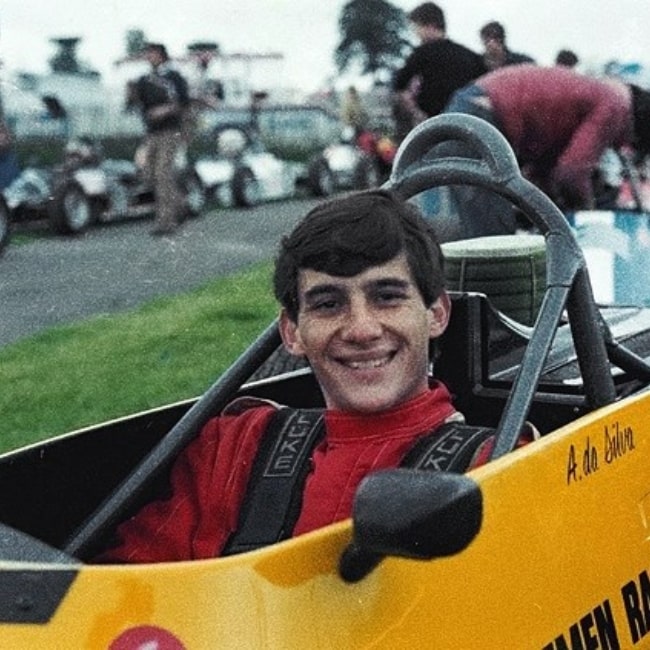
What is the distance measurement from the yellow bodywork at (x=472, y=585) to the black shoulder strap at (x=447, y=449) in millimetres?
151

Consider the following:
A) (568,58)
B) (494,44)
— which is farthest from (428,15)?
(568,58)

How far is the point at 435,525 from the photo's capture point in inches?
68.4

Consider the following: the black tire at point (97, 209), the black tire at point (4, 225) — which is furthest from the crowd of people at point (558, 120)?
the black tire at point (97, 209)

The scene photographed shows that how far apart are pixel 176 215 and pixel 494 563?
10829 mm

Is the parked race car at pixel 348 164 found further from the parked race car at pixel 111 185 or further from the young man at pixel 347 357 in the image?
the young man at pixel 347 357

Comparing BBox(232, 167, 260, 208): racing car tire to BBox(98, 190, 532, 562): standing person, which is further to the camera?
BBox(232, 167, 260, 208): racing car tire

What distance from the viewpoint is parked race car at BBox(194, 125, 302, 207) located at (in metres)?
14.8

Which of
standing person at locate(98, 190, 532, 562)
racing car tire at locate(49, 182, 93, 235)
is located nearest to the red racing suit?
standing person at locate(98, 190, 532, 562)

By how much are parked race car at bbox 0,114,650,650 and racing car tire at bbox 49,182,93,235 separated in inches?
366

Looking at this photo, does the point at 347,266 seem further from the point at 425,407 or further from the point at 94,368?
the point at 94,368

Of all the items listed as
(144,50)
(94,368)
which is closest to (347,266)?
(94,368)

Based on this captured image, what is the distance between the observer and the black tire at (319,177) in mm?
15562

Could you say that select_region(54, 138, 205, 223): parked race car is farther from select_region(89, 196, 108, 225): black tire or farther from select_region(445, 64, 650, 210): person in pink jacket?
select_region(445, 64, 650, 210): person in pink jacket

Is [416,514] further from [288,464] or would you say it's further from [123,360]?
[123,360]
